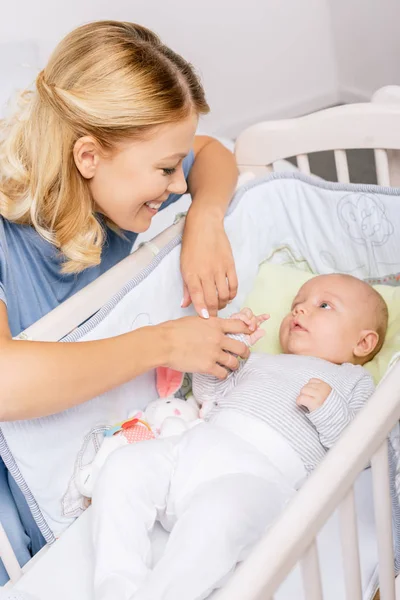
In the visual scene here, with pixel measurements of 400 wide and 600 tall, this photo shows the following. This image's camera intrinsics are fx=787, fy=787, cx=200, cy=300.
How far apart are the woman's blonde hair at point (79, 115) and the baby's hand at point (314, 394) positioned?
350mm

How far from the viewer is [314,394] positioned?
39.5 inches

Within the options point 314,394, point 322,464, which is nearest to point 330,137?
point 314,394

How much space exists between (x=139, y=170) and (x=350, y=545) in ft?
1.84

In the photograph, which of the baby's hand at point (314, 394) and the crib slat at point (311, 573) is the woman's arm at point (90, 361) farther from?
the crib slat at point (311, 573)

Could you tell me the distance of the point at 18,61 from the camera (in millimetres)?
1729

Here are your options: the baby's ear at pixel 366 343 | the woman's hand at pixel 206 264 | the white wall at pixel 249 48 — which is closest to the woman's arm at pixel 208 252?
the woman's hand at pixel 206 264

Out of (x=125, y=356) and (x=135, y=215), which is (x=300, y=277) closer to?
(x=135, y=215)

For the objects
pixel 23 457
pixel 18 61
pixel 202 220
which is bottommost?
pixel 23 457

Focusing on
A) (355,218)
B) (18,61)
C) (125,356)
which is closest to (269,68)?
(18,61)

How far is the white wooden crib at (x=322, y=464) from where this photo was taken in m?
0.62

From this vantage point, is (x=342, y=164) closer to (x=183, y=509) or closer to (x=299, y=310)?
(x=299, y=310)

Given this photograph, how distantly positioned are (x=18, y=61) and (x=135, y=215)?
78 centimetres

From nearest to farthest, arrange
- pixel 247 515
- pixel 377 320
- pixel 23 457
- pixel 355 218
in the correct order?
pixel 247 515 < pixel 23 457 < pixel 377 320 < pixel 355 218

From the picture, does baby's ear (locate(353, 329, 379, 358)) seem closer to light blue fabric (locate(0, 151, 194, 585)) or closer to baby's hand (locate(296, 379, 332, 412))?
baby's hand (locate(296, 379, 332, 412))
